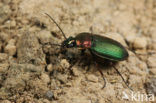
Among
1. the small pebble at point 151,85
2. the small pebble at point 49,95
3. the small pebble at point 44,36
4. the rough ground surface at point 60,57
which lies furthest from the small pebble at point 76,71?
the small pebble at point 151,85

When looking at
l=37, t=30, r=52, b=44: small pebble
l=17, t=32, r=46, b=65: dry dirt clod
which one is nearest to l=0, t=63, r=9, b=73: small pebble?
l=17, t=32, r=46, b=65: dry dirt clod

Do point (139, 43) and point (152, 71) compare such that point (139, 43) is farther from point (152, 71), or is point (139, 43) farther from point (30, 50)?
point (30, 50)

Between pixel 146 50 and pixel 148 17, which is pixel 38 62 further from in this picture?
pixel 148 17

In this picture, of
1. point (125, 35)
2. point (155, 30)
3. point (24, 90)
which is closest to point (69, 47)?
point (24, 90)

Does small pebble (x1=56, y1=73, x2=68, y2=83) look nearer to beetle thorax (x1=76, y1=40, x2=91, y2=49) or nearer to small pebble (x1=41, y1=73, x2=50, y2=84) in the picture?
small pebble (x1=41, y1=73, x2=50, y2=84)

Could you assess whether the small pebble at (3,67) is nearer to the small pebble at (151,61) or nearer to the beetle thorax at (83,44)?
the beetle thorax at (83,44)

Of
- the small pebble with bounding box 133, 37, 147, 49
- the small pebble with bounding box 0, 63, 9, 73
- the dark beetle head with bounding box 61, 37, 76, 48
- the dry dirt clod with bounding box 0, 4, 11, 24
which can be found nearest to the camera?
the small pebble with bounding box 0, 63, 9, 73

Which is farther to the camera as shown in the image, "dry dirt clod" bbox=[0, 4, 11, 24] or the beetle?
"dry dirt clod" bbox=[0, 4, 11, 24]

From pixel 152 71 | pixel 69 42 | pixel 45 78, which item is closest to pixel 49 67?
pixel 45 78
